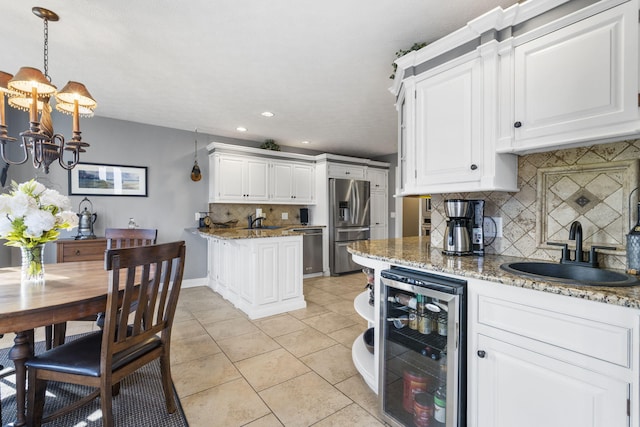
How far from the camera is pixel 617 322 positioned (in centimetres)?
97

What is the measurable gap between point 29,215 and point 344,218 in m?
4.44

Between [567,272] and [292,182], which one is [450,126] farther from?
[292,182]

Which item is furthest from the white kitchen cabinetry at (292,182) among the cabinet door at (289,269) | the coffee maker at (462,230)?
the coffee maker at (462,230)

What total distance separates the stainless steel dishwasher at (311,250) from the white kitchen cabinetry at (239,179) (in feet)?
3.23

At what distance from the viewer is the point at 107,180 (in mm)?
3957

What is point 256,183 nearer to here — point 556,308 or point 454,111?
point 454,111

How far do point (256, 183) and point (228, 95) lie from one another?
1.84m

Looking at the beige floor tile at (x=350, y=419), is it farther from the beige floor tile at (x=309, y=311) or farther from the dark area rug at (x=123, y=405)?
the beige floor tile at (x=309, y=311)

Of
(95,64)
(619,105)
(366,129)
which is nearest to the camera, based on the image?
(619,105)

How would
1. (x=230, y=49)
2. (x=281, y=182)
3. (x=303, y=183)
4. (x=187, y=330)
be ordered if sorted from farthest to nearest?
(x=303, y=183)
(x=281, y=182)
(x=187, y=330)
(x=230, y=49)

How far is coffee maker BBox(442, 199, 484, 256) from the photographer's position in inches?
70.3

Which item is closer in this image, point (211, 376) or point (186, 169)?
point (211, 376)

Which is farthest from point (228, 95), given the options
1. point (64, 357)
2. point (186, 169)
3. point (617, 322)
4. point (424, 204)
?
point (424, 204)

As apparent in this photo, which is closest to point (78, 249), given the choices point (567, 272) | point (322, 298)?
point (322, 298)
